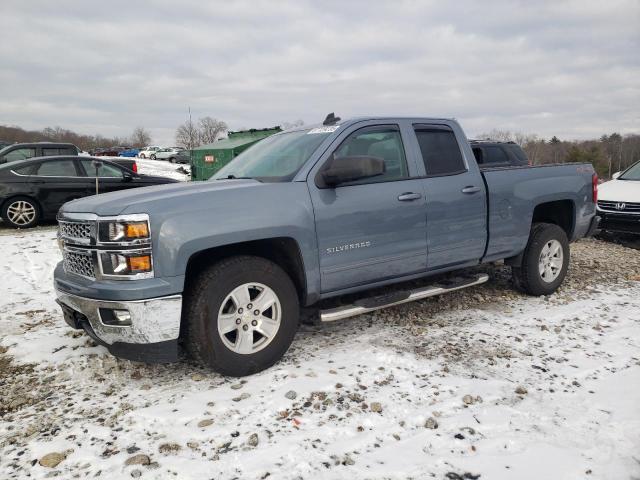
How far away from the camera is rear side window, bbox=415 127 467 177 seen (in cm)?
424

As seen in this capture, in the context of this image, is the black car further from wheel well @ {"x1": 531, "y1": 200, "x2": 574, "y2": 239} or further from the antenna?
wheel well @ {"x1": 531, "y1": 200, "x2": 574, "y2": 239}

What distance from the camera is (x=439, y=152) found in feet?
14.3

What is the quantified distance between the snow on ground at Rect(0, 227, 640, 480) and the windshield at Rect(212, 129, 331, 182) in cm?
147

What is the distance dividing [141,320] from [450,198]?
110 inches

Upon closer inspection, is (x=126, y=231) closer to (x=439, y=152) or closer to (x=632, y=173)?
(x=439, y=152)

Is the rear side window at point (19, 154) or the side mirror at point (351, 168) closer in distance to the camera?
the side mirror at point (351, 168)

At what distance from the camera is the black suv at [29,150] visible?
37.0 feet

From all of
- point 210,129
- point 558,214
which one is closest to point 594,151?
point 210,129

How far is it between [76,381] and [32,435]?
2.19 ft

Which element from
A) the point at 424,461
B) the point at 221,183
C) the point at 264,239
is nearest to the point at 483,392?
the point at 424,461

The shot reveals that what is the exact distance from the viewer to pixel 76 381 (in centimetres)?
331

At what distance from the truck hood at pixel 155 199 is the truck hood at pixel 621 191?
7.47 metres

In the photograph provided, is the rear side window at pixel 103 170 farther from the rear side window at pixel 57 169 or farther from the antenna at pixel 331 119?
the antenna at pixel 331 119

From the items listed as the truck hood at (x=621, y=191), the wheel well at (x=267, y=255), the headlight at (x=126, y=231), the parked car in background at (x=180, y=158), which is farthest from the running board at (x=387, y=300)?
the parked car in background at (x=180, y=158)
